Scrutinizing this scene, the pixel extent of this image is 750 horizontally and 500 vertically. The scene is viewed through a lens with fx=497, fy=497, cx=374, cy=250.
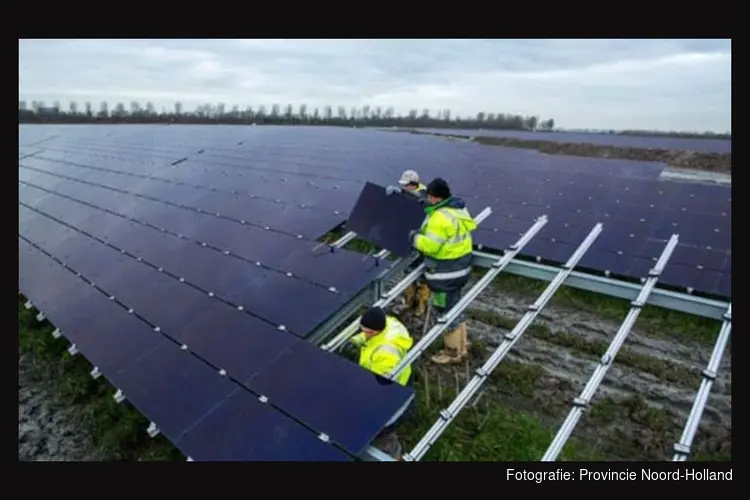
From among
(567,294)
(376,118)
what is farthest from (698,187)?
(376,118)

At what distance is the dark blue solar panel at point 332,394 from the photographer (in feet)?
14.7

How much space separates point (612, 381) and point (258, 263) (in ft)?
17.8

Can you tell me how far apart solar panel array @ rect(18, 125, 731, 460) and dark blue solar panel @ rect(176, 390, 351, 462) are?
0.05ft

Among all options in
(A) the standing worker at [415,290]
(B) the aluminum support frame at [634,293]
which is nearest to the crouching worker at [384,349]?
(B) the aluminum support frame at [634,293]

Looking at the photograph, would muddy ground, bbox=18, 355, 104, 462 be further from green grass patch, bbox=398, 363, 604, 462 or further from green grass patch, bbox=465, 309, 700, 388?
green grass patch, bbox=465, 309, 700, 388

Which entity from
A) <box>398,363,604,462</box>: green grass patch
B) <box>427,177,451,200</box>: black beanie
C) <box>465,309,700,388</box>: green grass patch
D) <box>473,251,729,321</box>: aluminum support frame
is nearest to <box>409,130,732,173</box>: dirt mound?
<box>465,309,700,388</box>: green grass patch

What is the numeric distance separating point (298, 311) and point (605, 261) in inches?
211

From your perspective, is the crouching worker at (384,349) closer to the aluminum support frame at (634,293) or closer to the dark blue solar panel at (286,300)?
the dark blue solar panel at (286,300)

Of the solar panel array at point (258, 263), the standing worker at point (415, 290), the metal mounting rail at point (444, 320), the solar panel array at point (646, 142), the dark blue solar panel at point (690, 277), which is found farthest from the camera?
the solar panel array at point (646, 142)

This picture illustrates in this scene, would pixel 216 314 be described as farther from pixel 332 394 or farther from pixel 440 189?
pixel 440 189

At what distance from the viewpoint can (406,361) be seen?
17.3 feet

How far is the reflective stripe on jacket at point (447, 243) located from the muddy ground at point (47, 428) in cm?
478

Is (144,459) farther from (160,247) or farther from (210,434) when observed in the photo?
(160,247)

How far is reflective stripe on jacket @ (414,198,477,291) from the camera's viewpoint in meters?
6.59
